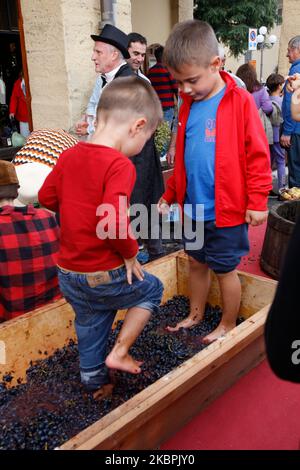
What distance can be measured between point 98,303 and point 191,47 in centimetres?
138

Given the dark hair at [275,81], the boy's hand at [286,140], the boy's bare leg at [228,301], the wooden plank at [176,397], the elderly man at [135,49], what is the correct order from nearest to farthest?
1. the wooden plank at [176,397]
2. the boy's bare leg at [228,301]
3. the elderly man at [135,49]
4. the boy's hand at [286,140]
5. the dark hair at [275,81]

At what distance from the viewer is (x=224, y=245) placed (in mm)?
2564

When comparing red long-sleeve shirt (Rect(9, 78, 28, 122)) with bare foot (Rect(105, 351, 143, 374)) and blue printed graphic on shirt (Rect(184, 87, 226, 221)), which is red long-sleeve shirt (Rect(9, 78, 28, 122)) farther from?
bare foot (Rect(105, 351, 143, 374))

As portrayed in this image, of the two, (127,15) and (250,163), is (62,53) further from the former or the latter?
(250,163)

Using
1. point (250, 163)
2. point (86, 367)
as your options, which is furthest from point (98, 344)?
point (250, 163)

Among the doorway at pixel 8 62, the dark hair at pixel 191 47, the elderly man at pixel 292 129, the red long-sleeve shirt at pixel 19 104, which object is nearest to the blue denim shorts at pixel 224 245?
the dark hair at pixel 191 47

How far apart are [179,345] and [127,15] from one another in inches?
161

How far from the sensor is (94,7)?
4.77 m

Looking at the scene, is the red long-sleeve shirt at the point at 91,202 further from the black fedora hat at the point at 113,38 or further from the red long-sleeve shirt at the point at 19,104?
the red long-sleeve shirt at the point at 19,104

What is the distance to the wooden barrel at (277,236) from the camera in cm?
362

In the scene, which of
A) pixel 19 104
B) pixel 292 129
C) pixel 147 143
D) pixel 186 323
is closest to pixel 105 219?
pixel 186 323

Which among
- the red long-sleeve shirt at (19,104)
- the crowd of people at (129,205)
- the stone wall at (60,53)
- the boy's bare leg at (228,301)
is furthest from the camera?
the red long-sleeve shirt at (19,104)

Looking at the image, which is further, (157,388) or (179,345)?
(179,345)

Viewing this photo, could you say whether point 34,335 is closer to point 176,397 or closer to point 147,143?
point 176,397
